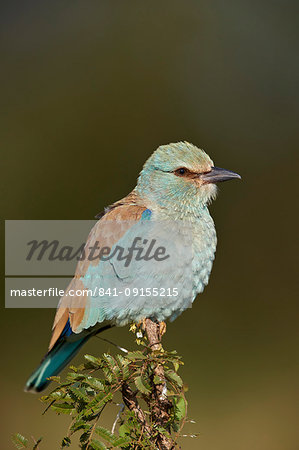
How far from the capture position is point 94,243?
3217mm

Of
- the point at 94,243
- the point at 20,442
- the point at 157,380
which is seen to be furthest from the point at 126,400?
the point at 94,243

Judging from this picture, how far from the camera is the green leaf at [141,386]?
2.22m

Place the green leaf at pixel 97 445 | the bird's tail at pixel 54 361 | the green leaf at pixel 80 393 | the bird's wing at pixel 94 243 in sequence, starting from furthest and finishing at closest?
the bird's tail at pixel 54 361
the bird's wing at pixel 94 243
the green leaf at pixel 80 393
the green leaf at pixel 97 445

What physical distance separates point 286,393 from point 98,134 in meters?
2.96

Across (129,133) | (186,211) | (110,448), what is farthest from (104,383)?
(129,133)

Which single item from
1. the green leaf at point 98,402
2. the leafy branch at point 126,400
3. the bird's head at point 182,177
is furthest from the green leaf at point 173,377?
the bird's head at point 182,177

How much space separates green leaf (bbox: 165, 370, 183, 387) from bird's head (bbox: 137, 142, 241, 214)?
3.98ft

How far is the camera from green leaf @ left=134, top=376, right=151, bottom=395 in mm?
2223

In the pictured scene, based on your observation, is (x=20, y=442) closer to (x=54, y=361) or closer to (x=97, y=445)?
(x=97, y=445)

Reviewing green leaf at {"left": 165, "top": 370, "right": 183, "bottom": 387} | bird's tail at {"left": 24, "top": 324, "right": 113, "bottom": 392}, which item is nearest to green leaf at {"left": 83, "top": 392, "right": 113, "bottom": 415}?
green leaf at {"left": 165, "top": 370, "right": 183, "bottom": 387}

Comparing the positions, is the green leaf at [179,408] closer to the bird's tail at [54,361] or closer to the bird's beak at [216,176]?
the bird's tail at [54,361]

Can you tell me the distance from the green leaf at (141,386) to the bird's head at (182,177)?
1294mm

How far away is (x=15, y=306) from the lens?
5.09m

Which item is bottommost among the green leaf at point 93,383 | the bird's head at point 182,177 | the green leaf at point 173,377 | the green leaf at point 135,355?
the green leaf at point 93,383
